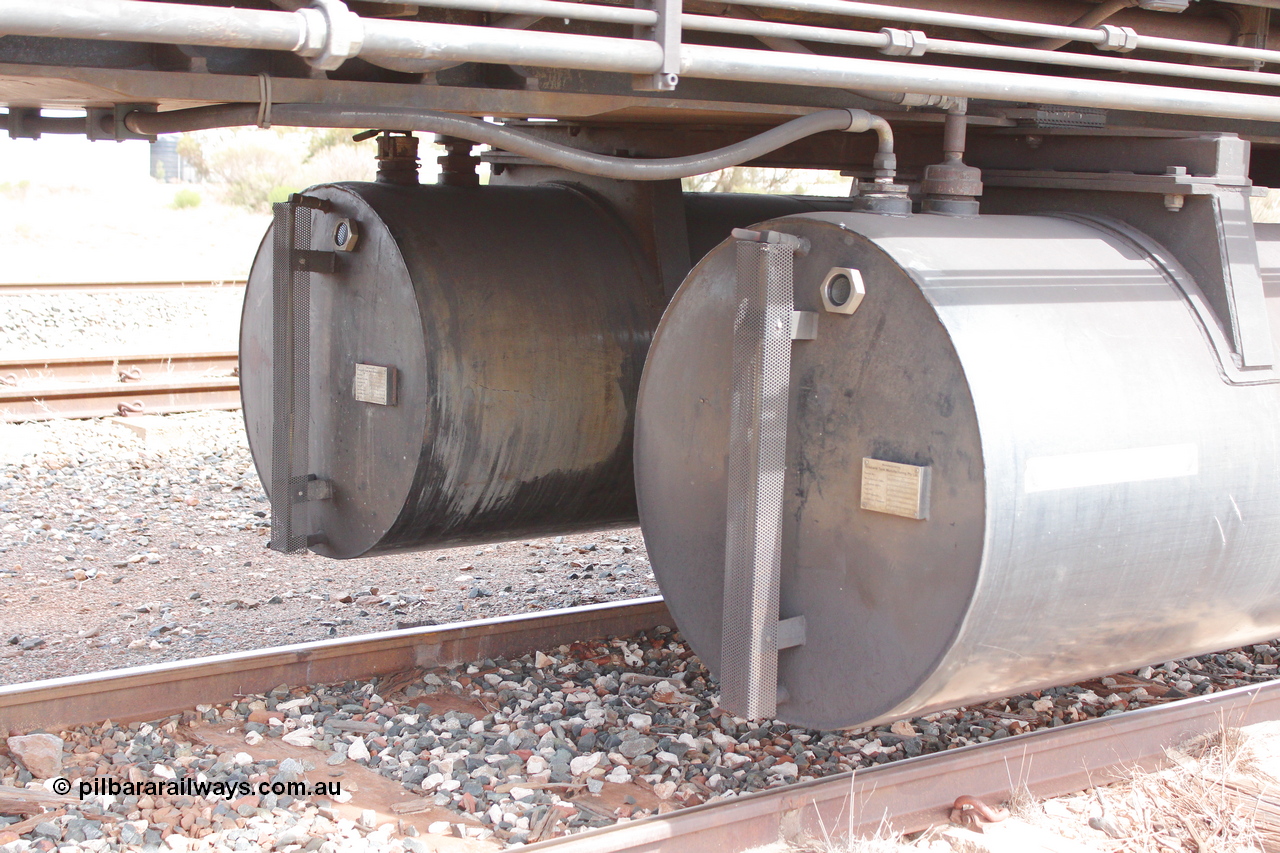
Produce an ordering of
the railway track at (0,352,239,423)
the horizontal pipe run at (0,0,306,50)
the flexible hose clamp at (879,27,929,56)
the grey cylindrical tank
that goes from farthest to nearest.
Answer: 1. the railway track at (0,352,239,423)
2. the grey cylindrical tank
3. the flexible hose clamp at (879,27,929,56)
4. the horizontal pipe run at (0,0,306,50)

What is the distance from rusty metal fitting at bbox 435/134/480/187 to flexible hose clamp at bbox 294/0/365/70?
2559 millimetres

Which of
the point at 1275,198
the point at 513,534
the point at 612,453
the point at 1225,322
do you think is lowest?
the point at 513,534

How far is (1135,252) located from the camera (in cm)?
362

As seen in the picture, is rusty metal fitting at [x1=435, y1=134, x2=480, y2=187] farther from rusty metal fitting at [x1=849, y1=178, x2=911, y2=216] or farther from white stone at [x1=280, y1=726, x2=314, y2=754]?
white stone at [x1=280, y1=726, x2=314, y2=754]

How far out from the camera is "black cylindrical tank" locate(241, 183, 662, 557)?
4242 millimetres

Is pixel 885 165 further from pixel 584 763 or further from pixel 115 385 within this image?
pixel 115 385

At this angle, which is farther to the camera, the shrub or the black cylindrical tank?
the shrub

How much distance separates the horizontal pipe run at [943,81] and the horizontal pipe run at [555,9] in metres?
0.11

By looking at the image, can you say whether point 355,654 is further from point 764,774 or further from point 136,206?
point 136,206

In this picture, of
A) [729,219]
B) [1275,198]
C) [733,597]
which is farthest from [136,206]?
[733,597]

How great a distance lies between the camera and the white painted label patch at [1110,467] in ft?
9.80

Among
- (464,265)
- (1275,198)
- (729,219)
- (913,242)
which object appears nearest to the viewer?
(913,242)

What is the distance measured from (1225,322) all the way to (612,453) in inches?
83.6

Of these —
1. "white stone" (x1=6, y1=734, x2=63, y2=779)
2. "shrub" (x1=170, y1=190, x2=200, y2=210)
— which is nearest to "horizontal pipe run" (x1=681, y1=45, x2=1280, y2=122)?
"white stone" (x1=6, y1=734, x2=63, y2=779)
